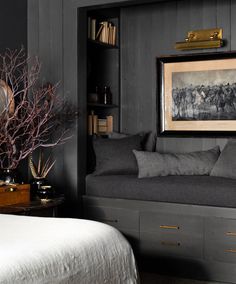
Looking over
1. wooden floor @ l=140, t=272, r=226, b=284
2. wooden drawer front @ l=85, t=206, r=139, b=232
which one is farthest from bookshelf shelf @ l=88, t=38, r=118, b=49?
wooden floor @ l=140, t=272, r=226, b=284

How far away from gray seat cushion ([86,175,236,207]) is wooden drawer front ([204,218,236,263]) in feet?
0.48

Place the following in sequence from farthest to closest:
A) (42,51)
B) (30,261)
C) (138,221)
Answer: (42,51)
(138,221)
(30,261)

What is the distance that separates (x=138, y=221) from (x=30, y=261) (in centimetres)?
236

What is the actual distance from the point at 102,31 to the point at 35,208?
6.79 feet

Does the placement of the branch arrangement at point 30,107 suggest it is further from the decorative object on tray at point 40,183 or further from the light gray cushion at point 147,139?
the light gray cushion at point 147,139

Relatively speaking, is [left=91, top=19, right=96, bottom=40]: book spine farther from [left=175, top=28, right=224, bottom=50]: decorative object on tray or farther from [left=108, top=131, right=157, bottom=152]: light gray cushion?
[left=108, top=131, right=157, bottom=152]: light gray cushion

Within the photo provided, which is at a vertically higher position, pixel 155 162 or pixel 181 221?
pixel 155 162

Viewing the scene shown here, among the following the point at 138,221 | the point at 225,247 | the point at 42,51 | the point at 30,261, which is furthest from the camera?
the point at 42,51

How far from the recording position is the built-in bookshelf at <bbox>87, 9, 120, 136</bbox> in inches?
212

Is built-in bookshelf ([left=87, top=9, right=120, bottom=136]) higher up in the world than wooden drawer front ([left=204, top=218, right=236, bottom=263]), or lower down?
higher up

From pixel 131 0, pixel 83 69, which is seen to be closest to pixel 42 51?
pixel 83 69

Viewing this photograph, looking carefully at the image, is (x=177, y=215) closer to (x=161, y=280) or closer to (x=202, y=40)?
(x=161, y=280)

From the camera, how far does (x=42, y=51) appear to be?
4.95m

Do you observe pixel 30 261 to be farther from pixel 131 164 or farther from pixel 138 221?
pixel 131 164
